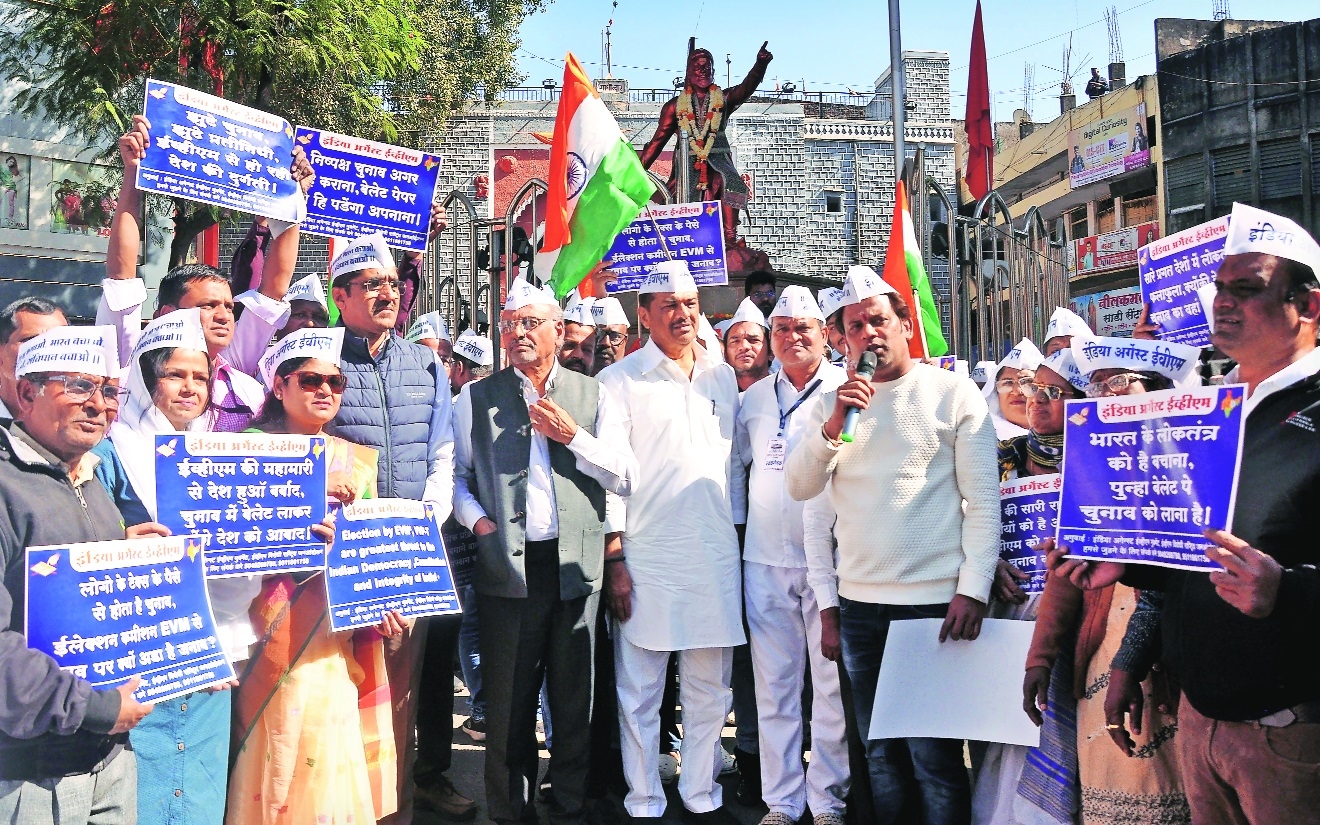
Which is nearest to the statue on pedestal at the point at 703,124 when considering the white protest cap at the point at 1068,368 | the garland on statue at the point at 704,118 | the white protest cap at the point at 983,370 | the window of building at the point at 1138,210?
the garland on statue at the point at 704,118

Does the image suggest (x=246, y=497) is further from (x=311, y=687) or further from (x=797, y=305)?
(x=797, y=305)

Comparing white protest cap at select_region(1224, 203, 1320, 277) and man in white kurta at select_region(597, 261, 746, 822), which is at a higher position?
white protest cap at select_region(1224, 203, 1320, 277)

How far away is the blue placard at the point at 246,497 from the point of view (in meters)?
3.59

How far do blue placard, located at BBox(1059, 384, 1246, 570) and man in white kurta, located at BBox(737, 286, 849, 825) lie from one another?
1709 millimetres

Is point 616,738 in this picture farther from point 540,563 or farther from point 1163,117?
point 1163,117

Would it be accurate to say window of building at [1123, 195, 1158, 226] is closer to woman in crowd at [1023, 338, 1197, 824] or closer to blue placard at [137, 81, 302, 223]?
woman in crowd at [1023, 338, 1197, 824]

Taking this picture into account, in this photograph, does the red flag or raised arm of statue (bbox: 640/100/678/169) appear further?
raised arm of statue (bbox: 640/100/678/169)

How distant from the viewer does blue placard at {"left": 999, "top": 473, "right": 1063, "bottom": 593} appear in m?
4.28

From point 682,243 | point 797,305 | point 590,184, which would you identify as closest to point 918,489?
point 797,305

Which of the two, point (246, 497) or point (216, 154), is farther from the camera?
point (216, 154)

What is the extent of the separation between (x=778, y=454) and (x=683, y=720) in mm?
1275

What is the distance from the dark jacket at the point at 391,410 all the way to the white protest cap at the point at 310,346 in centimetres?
35

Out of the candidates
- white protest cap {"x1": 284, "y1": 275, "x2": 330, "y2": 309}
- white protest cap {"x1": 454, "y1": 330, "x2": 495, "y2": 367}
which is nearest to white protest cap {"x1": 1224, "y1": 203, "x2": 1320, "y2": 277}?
white protest cap {"x1": 284, "y1": 275, "x2": 330, "y2": 309}

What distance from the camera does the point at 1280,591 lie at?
2619 millimetres
